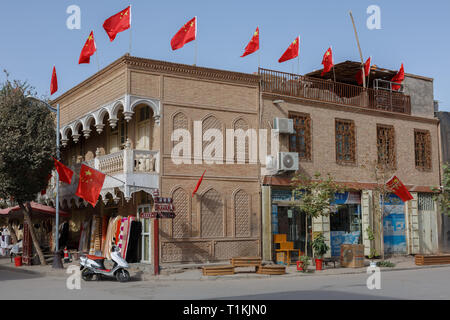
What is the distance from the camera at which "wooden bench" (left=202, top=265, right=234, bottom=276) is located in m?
18.4

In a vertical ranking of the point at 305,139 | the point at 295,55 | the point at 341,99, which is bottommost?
the point at 305,139

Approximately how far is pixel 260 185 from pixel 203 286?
767 cm

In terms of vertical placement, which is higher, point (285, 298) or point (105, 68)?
point (105, 68)

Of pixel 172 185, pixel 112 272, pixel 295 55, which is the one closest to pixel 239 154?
pixel 172 185

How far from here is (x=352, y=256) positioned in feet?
71.3

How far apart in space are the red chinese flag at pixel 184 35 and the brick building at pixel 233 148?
1.00 m

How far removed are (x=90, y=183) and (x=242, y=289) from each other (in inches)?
326

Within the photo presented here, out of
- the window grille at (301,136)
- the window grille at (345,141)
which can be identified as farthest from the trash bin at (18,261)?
the window grille at (345,141)

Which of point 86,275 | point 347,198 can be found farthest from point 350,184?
point 86,275

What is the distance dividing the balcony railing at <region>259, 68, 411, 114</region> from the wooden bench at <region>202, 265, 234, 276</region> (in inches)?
323

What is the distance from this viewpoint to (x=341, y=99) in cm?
2605

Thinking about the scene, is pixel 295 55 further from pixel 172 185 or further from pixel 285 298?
pixel 285 298

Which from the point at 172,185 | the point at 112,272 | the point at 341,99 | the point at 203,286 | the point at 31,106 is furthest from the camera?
the point at 341,99

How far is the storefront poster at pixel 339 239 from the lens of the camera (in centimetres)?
2466
